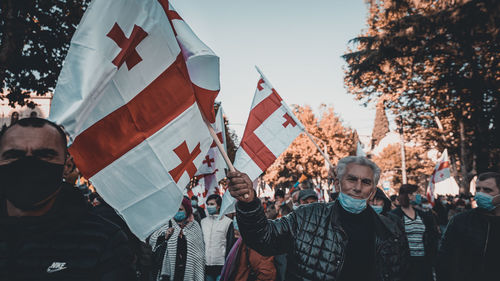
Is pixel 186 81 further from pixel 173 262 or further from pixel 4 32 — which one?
pixel 4 32

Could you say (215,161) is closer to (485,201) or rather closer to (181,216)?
(181,216)

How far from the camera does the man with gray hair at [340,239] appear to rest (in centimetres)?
263

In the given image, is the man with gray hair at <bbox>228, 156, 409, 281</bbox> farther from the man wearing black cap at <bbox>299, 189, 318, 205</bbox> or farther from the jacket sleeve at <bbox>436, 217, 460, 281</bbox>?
the man wearing black cap at <bbox>299, 189, 318, 205</bbox>

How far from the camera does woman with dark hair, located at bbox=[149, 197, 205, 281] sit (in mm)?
5254

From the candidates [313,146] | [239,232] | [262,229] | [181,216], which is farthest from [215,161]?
[313,146]

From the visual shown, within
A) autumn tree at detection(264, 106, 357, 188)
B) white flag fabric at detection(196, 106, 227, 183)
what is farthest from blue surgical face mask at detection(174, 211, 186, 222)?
autumn tree at detection(264, 106, 357, 188)

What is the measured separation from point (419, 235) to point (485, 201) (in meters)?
2.32

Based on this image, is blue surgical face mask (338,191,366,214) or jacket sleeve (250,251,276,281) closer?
blue surgical face mask (338,191,366,214)

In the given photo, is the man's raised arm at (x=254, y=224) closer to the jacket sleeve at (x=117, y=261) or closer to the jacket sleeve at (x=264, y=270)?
the jacket sleeve at (x=117, y=261)

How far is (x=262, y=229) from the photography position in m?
2.39

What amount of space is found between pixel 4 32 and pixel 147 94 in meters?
6.74

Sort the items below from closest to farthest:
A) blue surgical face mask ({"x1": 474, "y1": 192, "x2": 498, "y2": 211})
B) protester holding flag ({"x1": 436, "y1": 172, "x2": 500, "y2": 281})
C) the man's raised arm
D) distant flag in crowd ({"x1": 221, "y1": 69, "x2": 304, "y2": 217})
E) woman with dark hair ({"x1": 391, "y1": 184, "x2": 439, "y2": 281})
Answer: the man's raised arm < protester holding flag ({"x1": 436, "y1": 172, "x2": 500, "y2": 281}) < blue surgical face mask ({"x1": 474, "y1": 192, "x2": 498, "y2": 211}) < distant flag in crowd ({"x1": 221, "y1": 69, "x2": 304, "y2": 217}) < woman with dark hair ({"x1": 391, "y1": 184, "x2": 439, "y2": 281})

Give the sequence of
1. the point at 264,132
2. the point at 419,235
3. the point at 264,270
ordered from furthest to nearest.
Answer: the point at 419,235 < the point at 264,132 < the point at 264,270

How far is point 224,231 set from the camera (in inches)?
243
